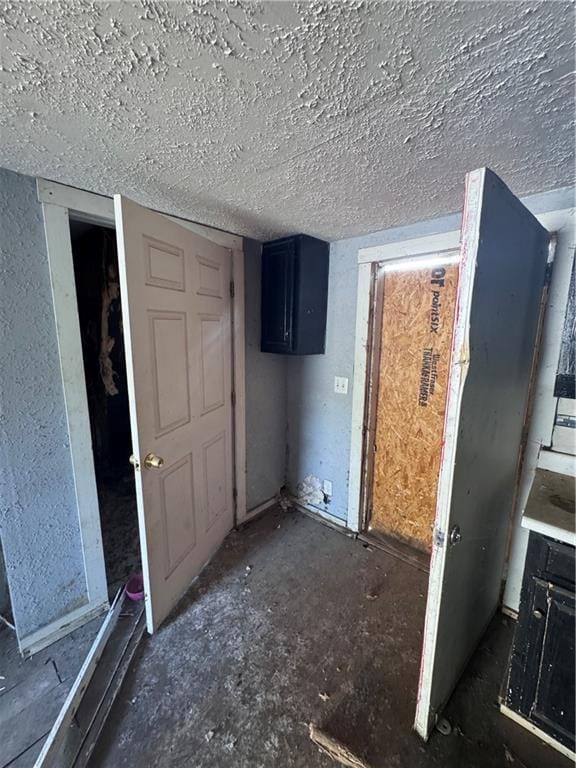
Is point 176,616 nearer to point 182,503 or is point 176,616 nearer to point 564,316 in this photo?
point 182,503

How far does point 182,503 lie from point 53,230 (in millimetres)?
1426

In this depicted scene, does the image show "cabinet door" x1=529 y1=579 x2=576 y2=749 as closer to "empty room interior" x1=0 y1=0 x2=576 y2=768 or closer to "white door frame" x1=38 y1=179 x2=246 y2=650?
"empty room interior" x1=0 y1=0 x2=576 y2=768

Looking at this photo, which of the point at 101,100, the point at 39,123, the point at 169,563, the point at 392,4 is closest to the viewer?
the point at 392,4

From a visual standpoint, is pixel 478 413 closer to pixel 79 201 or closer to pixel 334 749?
pixel 334 749

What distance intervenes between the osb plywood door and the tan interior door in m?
1.05

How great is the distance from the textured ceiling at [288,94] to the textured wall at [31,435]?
0.91ft

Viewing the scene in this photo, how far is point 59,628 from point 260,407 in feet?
5.34

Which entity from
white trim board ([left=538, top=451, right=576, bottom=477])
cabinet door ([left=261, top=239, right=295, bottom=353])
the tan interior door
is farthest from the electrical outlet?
white trim board ([left=538, top=451, right=576, bottom=477])

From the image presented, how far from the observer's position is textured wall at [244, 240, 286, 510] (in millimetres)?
2281

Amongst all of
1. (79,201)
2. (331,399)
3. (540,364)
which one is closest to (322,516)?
(331,399)

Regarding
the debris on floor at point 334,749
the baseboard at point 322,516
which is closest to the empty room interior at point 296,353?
the debris on floor at point 334,749

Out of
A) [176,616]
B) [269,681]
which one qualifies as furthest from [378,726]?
[176,616]

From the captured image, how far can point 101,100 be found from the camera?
33.1 inches

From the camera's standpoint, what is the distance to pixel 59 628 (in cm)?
161
